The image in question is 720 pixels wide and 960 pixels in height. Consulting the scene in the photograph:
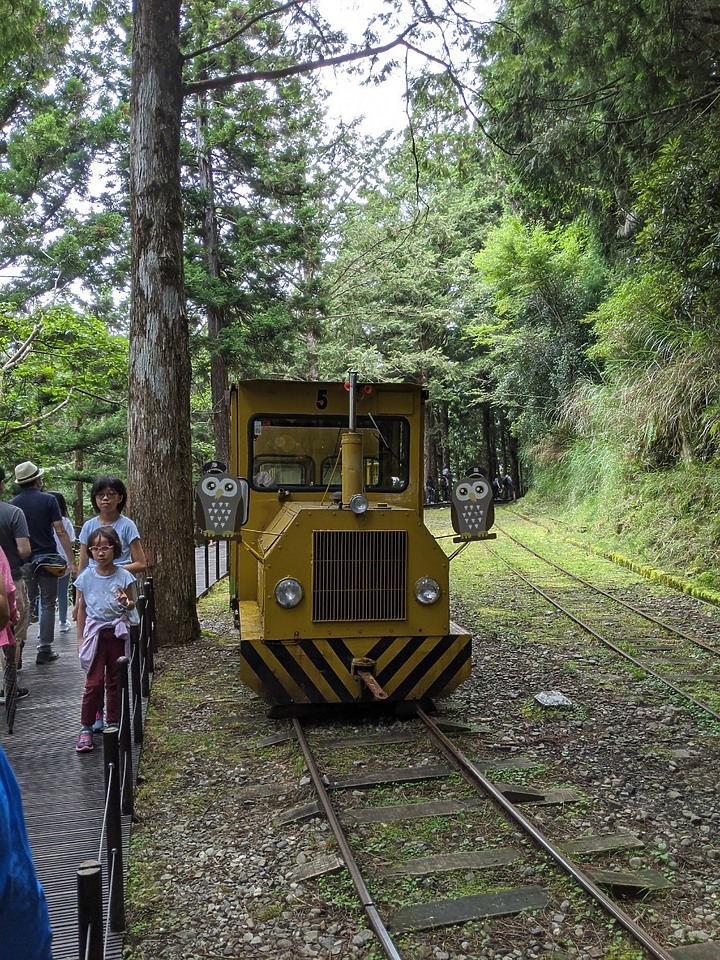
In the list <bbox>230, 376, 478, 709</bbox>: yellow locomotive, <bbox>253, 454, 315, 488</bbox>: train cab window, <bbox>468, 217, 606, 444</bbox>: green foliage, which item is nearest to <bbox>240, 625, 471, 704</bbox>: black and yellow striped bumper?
<bbox>230, 376, 478, 709</bbox>: yellow locomotive

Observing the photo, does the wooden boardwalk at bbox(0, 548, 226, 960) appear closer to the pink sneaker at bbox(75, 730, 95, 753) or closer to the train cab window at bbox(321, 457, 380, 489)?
the pink sneaker at bbox(75, 730, 95, 753)

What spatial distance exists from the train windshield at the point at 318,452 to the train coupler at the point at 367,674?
1723 mm

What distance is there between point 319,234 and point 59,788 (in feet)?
49.3

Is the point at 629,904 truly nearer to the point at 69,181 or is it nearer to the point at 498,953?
the point at 498,953

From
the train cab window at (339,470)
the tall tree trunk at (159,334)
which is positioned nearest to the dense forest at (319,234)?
the tall tree trunk at (159,334)

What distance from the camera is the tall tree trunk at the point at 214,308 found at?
16203mm

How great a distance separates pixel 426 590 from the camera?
19.1 ft

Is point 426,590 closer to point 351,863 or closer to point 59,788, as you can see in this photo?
point 351,863

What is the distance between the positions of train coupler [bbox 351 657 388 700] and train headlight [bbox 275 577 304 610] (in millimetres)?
646

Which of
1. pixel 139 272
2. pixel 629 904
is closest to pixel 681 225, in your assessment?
pixel 139 272

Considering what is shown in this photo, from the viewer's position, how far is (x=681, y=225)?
895cm

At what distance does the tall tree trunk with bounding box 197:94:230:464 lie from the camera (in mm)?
16203

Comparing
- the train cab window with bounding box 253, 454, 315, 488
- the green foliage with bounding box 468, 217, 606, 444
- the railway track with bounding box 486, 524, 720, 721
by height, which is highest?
the green foliage with bounding box 468, 217, 606, 444

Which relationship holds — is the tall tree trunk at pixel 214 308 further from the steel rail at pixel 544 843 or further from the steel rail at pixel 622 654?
the steel rail at pixel 544 843
